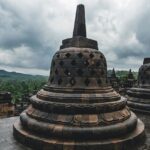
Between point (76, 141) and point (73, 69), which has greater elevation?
point (73, 69)

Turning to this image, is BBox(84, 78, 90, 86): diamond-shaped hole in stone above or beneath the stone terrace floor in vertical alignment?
above

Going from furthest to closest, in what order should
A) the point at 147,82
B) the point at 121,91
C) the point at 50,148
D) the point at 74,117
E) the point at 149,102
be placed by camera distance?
the point at 121,91
the point at 147,82
the point at 149,102
the point at 74,117
the point at 50,148

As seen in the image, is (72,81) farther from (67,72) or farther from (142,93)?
(142,93)

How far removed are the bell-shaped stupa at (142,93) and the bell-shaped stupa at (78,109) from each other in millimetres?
3609

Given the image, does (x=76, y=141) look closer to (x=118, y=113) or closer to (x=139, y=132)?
(x=118, y=113)

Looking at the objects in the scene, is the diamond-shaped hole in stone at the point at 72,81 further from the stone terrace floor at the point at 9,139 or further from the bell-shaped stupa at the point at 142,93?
the bell-shaped stupa at the point at 142,93

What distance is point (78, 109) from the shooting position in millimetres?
7734

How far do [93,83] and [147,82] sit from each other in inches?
257

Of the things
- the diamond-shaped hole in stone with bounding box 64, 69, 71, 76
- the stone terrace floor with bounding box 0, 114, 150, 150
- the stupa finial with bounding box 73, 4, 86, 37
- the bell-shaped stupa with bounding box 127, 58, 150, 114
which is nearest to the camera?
the stone terrace floor with bounding box 0, 114, 150, 150

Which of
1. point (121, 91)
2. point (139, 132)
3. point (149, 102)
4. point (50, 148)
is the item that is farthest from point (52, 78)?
point (121, 91)

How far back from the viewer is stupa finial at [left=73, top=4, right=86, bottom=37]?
9.12m

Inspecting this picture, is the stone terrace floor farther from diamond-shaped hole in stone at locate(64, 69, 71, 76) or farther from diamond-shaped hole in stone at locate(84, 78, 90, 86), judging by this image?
diamond-shaped hole in stone at locate(64, 69, 71, 76)

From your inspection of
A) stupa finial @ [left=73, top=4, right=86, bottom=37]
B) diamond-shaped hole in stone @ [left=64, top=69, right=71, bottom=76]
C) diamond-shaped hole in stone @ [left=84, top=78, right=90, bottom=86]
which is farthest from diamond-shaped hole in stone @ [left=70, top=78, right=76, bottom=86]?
stupa finial @ [left=73, top=4, right=86, bottom=37]

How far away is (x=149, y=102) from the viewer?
12828 millimetres
